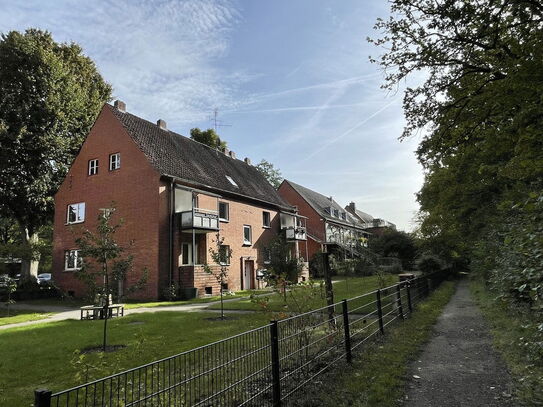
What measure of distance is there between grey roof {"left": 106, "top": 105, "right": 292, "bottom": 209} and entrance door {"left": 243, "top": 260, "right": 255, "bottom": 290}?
195 inches

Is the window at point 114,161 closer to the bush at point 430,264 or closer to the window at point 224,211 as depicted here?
the window at point 224,211

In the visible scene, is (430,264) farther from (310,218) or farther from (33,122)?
(33,122)

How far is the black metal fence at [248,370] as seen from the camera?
3752 millimetres

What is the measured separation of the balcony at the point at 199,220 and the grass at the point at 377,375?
14.5 m

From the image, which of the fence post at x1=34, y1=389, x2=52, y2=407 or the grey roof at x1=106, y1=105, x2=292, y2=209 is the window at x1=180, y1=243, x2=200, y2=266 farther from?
the fence post at x1=34, y1=389, x2=52, y2=407

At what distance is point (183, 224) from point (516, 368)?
18260 millimetres

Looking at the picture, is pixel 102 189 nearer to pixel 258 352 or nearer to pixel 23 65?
pixel 23 65

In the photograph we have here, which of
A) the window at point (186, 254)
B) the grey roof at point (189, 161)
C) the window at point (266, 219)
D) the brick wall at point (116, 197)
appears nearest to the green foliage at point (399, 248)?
the grey roof at point (189, 161)

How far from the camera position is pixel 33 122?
25.1 meters

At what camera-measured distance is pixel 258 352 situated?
15.1ft

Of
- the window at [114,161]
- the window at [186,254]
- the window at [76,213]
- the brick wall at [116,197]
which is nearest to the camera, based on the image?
the brick wall at [116,197]

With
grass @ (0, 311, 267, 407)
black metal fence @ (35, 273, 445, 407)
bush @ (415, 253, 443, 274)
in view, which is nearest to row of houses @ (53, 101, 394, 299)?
grass @ (0, 311, 267, 407)

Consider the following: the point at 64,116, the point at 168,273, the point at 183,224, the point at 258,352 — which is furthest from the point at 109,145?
the point at 258,352

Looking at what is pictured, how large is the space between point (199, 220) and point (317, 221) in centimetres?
2300
